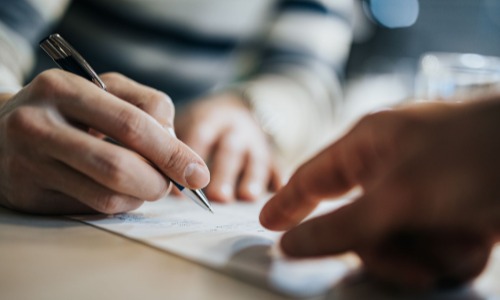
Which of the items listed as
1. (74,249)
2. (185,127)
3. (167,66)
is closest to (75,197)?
(74,249)

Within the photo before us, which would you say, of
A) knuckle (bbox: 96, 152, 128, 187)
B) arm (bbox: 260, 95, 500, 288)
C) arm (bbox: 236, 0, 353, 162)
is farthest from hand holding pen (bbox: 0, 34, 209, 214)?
arm (bbox: 236, 0, 353, 162)

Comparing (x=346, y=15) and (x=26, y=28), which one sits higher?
(x=346, y=15)

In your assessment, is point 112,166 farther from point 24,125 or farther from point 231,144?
point 231,144

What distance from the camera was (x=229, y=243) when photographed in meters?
0.36

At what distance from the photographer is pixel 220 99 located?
90cm

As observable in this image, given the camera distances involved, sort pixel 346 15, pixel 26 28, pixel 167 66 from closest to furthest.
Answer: pixel 26 28 → pixel 167 66 → pixel 346 15

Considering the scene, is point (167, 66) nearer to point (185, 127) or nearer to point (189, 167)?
point (185, 127)

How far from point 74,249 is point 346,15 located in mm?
1280

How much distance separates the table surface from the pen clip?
15cm

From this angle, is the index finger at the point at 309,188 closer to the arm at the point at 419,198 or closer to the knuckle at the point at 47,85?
the arm at the point at 419,198

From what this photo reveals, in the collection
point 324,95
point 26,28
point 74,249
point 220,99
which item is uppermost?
point 324,95

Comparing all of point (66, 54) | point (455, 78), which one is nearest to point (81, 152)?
point (66, 54)

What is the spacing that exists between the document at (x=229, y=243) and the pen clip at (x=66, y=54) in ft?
0.43

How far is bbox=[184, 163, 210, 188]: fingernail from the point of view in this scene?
0.41 metres
